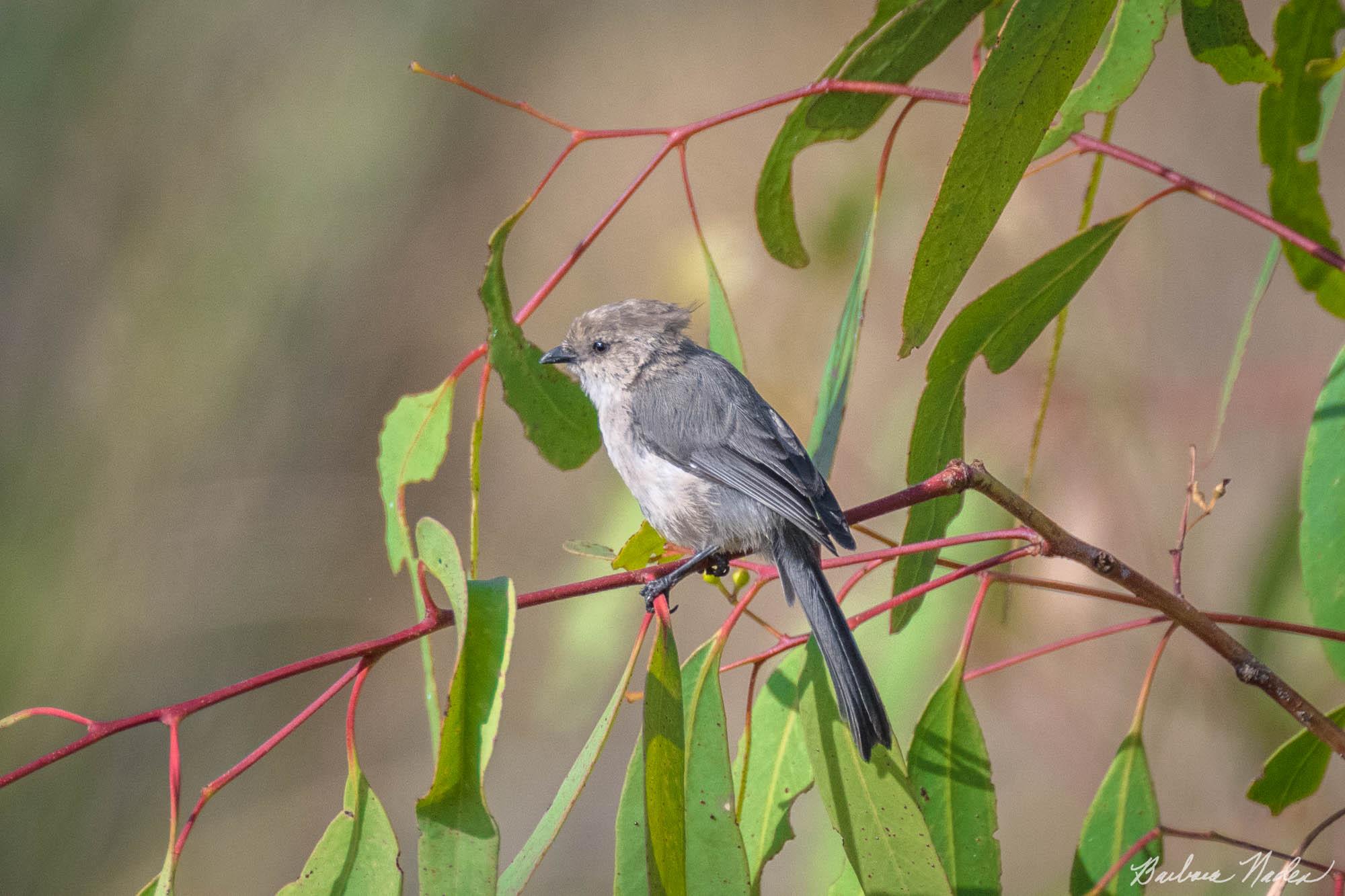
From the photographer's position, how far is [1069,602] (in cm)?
316

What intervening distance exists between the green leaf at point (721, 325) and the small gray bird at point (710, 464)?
0.05 m

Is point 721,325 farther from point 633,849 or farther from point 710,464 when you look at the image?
point 633,849

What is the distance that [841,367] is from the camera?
1.86 m

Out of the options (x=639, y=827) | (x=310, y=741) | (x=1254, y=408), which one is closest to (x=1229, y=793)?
(x=1254, y=408)

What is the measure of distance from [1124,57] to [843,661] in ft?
3.21

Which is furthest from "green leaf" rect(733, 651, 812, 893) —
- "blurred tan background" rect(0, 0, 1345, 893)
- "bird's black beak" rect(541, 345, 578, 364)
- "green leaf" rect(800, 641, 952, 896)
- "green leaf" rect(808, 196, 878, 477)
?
"blurred tan background" rect(0, 0, 1345, 893)

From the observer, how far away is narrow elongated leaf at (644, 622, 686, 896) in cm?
139

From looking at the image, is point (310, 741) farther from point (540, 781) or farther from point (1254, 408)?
point (1254, 408)

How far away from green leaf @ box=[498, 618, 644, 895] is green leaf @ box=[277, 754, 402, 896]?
0.62 ft

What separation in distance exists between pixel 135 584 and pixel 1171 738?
15.4 feet

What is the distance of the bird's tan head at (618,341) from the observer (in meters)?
2.48

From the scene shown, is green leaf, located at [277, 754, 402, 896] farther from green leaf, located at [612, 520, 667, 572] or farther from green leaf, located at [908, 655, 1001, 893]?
green leaf, located at [908, 655, 1001, 893]

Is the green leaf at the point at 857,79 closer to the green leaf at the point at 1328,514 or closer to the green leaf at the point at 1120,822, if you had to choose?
the green leaf at the point at 1328,514

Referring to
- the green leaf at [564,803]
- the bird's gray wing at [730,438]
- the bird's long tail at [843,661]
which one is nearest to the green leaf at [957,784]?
the bird's long tail at [843,661]
